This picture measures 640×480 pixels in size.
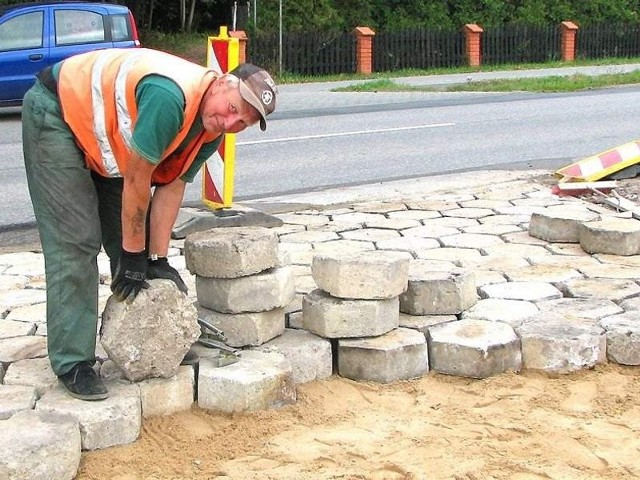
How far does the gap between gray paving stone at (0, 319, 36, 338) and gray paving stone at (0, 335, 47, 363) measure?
7 centimetres

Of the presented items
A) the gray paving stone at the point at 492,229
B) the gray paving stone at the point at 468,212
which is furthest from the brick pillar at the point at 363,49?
the gray paving stone at the point at 492,229

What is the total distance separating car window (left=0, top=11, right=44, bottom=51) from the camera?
14.6m

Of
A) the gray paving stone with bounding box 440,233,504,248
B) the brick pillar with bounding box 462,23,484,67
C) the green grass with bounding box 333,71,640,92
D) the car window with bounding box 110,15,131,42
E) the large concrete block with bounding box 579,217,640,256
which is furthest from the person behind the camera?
the brick pillar with bounding box 462,23,484,67

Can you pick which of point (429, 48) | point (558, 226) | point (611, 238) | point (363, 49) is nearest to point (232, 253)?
point (611, 238)

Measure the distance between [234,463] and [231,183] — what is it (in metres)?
3.48

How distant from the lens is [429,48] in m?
27.5

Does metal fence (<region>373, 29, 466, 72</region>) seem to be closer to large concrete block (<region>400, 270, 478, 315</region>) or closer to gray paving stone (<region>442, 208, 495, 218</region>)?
gray paving stone (<region>442, 208, 495, 218</region>)

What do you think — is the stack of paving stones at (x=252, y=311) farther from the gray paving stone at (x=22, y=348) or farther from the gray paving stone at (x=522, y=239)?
the gray paving stone at (x=522, y=239)

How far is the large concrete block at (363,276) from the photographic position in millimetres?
4180

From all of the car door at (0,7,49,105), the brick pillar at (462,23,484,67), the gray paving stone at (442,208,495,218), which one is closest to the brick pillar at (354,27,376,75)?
the brick pillar at (462,23,484,67)

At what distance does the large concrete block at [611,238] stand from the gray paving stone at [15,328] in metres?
3.26

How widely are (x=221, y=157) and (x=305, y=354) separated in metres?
2.87

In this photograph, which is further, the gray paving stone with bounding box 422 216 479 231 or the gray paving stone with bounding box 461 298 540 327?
the gray paving stone with bounding box 422 216 479 231

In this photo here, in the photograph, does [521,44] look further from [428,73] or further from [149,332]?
[149,332]
